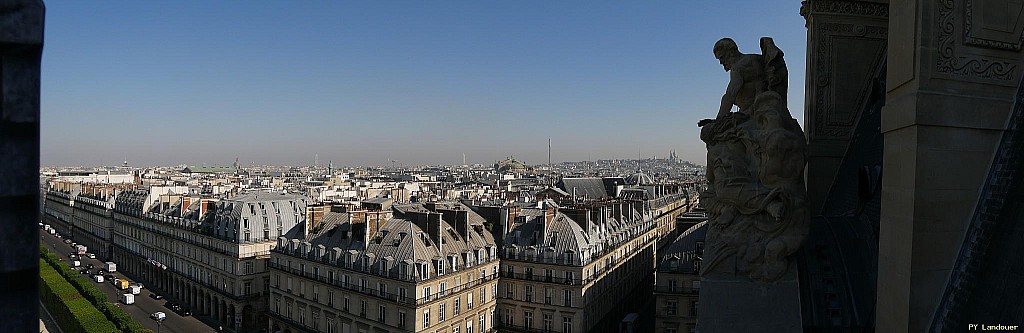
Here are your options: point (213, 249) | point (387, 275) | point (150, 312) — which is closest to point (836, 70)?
point (387, 275)

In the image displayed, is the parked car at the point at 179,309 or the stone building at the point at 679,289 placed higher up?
the stone building at the point at 679,289

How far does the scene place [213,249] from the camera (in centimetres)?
6756

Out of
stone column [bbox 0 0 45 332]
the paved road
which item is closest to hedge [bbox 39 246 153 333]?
the paved road

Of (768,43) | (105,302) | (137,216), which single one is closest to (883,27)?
(768,43)

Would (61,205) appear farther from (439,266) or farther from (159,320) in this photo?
(439,266)

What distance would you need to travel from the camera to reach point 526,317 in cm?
4866

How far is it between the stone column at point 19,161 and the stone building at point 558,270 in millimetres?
44892

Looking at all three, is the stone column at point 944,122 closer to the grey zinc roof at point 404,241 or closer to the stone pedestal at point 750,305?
the stone pedestal at point 750,305

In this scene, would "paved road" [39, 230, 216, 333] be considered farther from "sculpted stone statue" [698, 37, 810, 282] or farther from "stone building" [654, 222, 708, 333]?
"sculpted stone statue" [698, 37, 810, 282]

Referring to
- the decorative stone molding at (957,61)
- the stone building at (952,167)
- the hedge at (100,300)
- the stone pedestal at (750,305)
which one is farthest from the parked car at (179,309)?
the decorative stone molding at (957,61)

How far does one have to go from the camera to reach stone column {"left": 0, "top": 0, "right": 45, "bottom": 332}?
2.97 m

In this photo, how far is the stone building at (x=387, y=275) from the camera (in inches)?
1658

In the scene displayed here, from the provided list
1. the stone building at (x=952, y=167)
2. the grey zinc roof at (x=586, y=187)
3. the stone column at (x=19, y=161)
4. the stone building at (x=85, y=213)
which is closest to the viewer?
Result: the stone column at (x=19, y=161)

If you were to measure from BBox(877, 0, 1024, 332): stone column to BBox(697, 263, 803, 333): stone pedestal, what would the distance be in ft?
3.89
